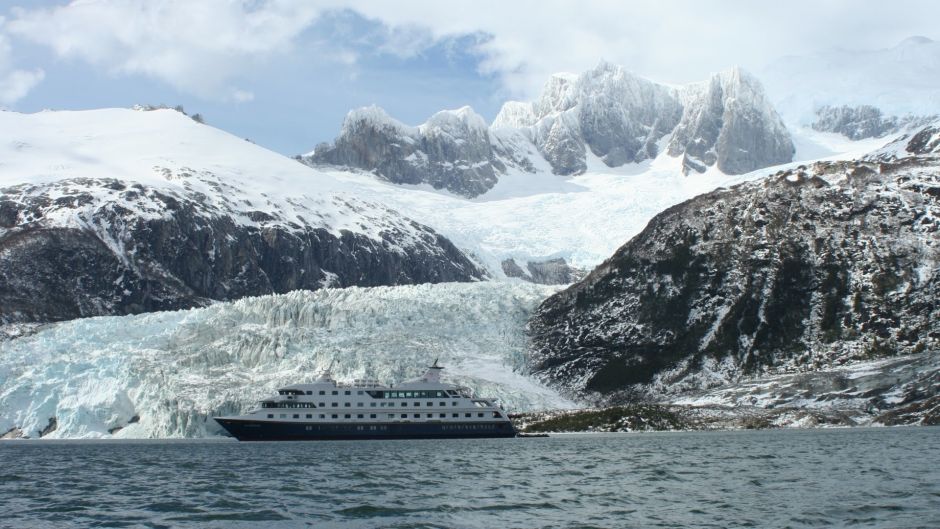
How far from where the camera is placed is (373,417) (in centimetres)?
15400

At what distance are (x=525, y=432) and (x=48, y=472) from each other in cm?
9105

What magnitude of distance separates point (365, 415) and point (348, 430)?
3304 millimetres

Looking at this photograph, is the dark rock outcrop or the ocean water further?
the dark rock outcrop

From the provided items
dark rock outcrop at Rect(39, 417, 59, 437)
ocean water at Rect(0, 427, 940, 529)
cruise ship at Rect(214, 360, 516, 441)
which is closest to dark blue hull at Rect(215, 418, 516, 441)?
cruise ship at Rect(214, 360, 516, 441)

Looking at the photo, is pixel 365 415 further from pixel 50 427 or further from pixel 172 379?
pixel 50 427

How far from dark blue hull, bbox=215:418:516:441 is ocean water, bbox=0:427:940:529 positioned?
3078 centimetres

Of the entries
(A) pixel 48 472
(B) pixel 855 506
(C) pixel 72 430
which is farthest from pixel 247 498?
(C) pixel 72 430

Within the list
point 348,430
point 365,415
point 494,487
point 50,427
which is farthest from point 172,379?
point 494,487

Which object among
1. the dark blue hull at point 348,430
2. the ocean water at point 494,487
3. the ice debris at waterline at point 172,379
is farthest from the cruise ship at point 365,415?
the ocean water at point 494,487

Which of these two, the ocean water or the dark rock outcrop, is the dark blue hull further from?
the dark rock outcrop

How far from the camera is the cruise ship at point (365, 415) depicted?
500 feet

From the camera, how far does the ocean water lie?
59.5 m

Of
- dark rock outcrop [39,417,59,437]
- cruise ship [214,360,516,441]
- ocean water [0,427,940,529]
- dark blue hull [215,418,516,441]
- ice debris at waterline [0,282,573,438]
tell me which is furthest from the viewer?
dark rock outcrop [39,417,59,437]

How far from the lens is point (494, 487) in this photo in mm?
75938
